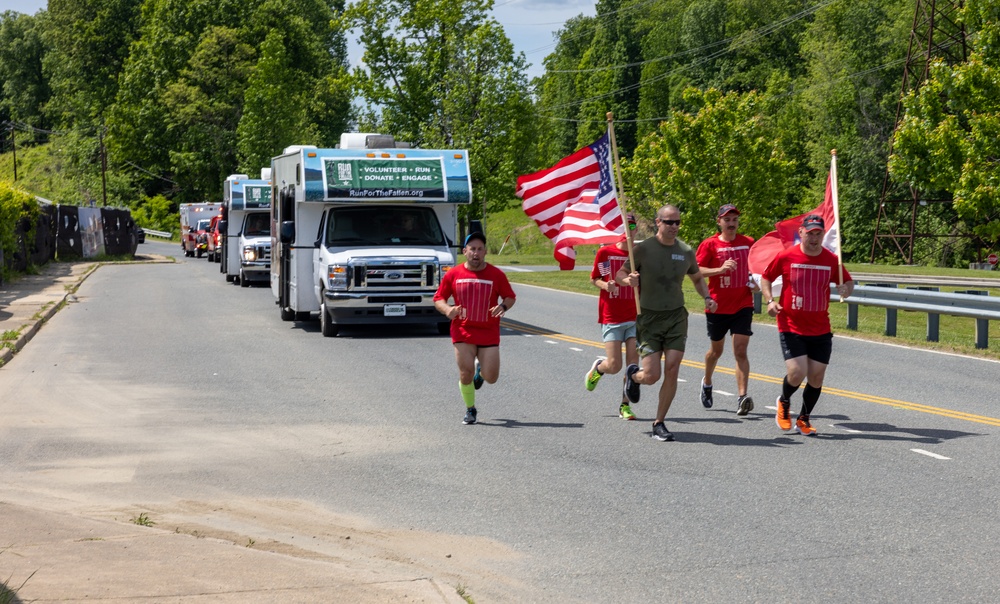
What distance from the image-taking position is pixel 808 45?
74.6 m

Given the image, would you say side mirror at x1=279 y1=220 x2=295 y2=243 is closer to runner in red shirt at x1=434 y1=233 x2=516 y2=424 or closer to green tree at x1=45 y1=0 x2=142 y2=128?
runner in red shirt at x1=434 y1=233 x2=516 y2=424

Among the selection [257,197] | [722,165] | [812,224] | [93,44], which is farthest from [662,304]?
[93,44]

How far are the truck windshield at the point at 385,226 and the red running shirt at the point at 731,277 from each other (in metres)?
9.13

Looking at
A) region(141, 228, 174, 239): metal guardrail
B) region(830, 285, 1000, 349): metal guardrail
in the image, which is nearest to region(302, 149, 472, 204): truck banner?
region(830, 285, 1000, 349): metal guardrail

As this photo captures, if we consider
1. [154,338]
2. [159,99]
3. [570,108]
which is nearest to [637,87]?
[570,108]

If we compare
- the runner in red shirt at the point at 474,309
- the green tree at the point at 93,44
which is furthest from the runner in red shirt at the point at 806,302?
the green tree at the point at 93,44

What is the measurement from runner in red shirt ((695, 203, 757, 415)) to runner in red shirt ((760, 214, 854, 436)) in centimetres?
92

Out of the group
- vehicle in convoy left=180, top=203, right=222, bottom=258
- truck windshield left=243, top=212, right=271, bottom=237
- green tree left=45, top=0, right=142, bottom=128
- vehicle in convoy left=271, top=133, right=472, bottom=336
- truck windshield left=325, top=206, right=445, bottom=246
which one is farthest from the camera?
green tree left=45, top=0, right=142, bottom=128

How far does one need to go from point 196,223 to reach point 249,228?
32.7m

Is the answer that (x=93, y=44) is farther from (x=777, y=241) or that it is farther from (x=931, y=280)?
(x=777, y=241)

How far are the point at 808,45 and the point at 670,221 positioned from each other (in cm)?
6808

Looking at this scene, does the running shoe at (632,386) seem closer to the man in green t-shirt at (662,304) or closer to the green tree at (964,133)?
the man in green t-shirt at (662,304)

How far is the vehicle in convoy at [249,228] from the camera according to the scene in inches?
1310

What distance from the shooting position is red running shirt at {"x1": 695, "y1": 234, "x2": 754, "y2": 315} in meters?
11.4
